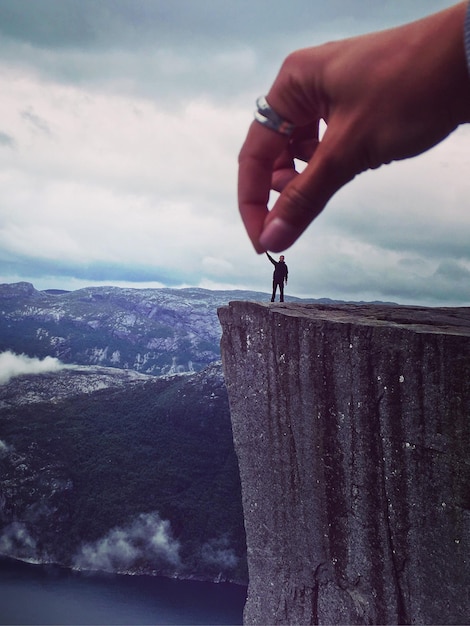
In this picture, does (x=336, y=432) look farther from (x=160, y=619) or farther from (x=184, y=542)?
(x=184, y=542)

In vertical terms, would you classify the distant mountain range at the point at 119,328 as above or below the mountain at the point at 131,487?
above

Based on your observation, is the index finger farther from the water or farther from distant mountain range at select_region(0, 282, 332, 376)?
distant mountain range at select_region(0, 282, 332, 376)

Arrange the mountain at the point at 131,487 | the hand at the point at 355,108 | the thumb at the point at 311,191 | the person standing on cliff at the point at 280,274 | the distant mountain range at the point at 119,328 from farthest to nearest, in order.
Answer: the distant mountain range at the point at 119,328
the mountain at the point at 131,487
the person standing on cliff at the point at 280,274
the thumb at the point at 311,191
the hand at the point at 355,108

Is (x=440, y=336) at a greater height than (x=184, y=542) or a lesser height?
greater

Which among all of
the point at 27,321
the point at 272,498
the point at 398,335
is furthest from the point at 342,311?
the point at 27,321

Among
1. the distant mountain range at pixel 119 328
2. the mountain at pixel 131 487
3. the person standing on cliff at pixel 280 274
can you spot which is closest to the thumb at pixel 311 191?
the person standing on cliff at pixel 280 274

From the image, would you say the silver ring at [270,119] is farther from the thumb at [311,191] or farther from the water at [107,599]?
the water at [107,599]
